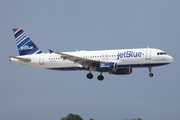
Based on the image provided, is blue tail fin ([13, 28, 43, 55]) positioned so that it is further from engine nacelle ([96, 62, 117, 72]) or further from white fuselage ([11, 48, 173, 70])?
engine nacelle ([96, 62, 117, 72])

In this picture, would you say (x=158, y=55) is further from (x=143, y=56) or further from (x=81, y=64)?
(x=81, y=64)

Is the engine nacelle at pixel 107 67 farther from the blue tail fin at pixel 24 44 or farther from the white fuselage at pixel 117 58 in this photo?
the blue tail fin at pixel 24 44

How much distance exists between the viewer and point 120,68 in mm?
59750

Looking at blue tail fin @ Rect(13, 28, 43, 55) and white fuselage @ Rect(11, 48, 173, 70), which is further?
blue tail fin @ Rect(13, 28, 43, 55)

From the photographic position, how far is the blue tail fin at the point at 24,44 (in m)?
64.2

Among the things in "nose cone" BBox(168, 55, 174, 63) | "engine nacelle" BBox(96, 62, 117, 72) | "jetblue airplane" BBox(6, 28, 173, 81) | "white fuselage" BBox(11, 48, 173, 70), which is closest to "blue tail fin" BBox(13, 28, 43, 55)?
"jetblue airplane" BBox(6, 28, 173, 81)

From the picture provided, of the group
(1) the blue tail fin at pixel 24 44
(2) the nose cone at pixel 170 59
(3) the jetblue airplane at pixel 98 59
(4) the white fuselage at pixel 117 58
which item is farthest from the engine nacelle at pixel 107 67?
(1) the blue tail fin at pixel 24 44

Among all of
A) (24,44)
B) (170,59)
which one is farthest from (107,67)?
(24,44)

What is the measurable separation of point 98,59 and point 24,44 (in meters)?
15.9

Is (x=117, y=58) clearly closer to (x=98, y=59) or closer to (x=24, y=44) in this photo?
(x=98, y=59)

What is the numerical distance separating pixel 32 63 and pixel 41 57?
1.92 m

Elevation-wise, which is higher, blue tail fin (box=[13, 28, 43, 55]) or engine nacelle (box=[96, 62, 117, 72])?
blue tail fin (box=[13, 28, 43, 55])

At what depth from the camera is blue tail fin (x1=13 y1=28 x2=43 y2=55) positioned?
64.2m

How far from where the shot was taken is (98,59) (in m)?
57.8
